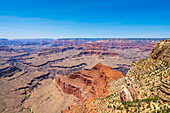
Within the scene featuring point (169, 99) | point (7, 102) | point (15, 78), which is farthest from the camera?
point (15, 78)

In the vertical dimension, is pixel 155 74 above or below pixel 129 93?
above

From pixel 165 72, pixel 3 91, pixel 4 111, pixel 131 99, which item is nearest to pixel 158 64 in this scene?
pixel 165 72

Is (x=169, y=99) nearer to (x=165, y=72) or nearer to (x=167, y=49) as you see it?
(x=165, y=72)

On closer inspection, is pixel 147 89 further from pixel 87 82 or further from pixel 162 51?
pixel 87 82

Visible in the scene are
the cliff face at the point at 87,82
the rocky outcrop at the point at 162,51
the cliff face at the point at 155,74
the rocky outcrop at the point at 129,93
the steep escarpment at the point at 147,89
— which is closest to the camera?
the steep escarpment at the point at 147,89

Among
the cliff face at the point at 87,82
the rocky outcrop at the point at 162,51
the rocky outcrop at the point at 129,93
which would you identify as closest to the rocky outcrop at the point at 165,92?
the rocky outcrop at the point at 129,93

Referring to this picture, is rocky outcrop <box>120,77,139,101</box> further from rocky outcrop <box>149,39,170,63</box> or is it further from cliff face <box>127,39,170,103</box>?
rocky outcrop <box>149,39,170,63</box>

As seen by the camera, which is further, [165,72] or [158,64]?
[158,64]

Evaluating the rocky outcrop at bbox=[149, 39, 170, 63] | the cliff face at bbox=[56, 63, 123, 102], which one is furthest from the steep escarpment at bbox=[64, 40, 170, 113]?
the cliff face at bbox=[56, 63, 123, 102]

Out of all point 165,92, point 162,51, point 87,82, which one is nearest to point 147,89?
point 165,92

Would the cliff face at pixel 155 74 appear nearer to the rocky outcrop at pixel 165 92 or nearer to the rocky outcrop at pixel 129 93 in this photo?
the rocky outcrop at pixel 165 92

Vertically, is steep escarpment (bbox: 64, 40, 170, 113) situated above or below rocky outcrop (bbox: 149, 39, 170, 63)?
below
